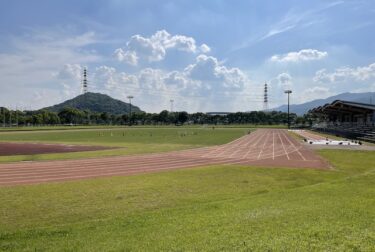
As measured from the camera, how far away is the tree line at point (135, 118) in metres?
157

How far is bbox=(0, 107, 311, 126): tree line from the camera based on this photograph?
157 metres

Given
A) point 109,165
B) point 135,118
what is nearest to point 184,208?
point 109,165

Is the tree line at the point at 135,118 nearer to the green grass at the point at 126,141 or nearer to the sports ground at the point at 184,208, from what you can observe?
the green grass at the point at 126,141

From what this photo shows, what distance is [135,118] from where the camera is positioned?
180 metres

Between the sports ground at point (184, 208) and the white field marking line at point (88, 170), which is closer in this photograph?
the sports ground at point (184, 208)

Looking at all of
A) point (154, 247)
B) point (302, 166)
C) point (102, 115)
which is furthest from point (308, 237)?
point (102, 115)

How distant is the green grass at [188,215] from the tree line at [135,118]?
492ft

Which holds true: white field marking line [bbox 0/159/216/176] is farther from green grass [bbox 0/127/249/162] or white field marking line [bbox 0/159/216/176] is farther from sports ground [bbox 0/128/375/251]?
green grass [bbox 0/127/249/162]

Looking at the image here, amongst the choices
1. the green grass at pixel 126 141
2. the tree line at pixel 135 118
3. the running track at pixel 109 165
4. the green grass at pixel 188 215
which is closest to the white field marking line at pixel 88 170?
the running track at pixel 109 165

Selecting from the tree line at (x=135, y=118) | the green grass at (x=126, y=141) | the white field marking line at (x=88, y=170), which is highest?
the tree line at (x=135, y=118)

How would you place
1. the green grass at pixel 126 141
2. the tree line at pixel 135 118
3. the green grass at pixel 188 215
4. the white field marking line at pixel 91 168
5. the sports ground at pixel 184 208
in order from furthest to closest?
the tree line at pixel 135 118
the green grass at pixel 126 141
the white field marking line at pixel 91 168
the sports ground at pixel 184 208
the green grass at pixel 188 215

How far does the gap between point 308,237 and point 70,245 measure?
14.7 ft

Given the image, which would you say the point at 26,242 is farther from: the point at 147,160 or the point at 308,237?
the point at 147,160

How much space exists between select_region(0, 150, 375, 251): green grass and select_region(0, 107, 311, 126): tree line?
Result: 150054 millimetres
